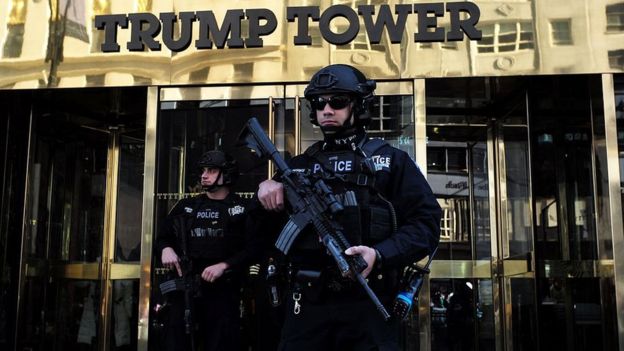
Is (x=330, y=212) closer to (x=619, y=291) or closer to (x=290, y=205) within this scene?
(x=290, y=205)

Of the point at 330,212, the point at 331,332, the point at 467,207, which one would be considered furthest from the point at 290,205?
the point at 467,207

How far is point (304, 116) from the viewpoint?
5.81 metres

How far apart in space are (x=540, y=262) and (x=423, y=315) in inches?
52.3

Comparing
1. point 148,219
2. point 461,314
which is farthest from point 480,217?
point 148,219

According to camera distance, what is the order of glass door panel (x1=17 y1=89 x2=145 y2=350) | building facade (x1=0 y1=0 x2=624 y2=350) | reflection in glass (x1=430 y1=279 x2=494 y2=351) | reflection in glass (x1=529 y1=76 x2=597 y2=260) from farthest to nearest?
glass door panel (x1=17 y1=89 x2=145 y2=350) < reflection in glass (x1=430 y1=279 x2=494 y2=351) < reflection in glass (x1=529 y1=76 x2=597 y2=260) < building facade (x1=0 y1=0 x2=624 y2=350)

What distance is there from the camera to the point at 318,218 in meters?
3.00

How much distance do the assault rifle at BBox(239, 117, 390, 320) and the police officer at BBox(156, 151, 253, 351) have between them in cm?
189

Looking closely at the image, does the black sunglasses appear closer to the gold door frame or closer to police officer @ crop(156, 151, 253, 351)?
police officer @ crop(156, 151, 253, 351)

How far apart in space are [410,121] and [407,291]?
282 centimetres

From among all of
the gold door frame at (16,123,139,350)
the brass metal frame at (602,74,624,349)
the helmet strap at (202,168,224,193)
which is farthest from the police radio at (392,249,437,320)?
the gold door frame at (16,123,139,350)

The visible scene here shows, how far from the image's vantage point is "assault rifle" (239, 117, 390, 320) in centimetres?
278

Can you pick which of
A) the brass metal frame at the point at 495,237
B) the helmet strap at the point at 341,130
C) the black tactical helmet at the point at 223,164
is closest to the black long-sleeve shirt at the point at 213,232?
the black tactical helmet at the point at 223,164

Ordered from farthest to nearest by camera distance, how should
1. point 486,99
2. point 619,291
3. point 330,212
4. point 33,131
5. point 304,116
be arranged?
point 33,131 < point 486,99 < point 304,116 < point 619,291 < point 330,212

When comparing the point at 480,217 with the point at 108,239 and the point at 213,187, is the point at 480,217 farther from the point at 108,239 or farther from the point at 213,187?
the point at 108,239
